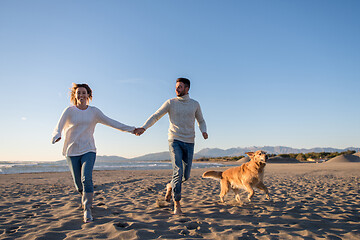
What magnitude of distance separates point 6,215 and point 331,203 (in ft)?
20.5

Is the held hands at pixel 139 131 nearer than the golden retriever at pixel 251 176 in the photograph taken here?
Yes

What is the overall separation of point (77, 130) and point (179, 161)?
5.75 ft

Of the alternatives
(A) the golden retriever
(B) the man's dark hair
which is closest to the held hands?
(B) the man's dark hair

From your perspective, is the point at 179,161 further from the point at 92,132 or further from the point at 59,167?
the point at 59,167

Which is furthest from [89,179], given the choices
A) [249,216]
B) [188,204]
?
[249,216]

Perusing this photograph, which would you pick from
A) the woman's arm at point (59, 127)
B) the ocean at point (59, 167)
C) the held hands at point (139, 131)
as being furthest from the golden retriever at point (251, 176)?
the ocean at point (59, 167)

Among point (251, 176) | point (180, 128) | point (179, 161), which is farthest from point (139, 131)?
point (251, 176)

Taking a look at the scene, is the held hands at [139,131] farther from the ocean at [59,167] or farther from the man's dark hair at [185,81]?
the ocean at [59,167]

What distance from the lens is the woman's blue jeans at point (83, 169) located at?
3538 mm

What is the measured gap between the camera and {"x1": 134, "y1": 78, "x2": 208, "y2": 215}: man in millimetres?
3902

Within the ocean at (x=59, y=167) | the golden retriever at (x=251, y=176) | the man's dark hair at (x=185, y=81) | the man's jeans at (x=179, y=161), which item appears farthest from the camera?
the ocean at (x=59, y=167)

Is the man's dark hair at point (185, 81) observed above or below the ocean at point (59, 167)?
above

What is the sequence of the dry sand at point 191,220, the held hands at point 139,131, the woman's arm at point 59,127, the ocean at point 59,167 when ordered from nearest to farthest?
the dry sand at point 191,220, the woman's arm at point 59,127, the held hands at point 139,131, the ocean at point 59,167

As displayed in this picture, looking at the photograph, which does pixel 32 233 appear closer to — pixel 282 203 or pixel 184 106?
pixel 184 106
